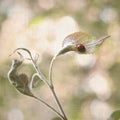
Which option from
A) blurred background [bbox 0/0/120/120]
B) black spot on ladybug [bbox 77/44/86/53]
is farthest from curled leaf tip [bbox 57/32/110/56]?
blurred background [bbox 0/0/120/120]

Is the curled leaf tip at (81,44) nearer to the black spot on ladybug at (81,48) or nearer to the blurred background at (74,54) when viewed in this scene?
the black spot on ladybug at (81,48)

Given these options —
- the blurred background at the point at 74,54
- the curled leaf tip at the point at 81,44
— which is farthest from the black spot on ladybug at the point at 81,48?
the blurred background at the point at 74,54

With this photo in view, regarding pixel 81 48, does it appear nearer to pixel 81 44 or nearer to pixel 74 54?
pixel 81 44

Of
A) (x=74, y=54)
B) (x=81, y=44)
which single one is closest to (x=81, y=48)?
(x=81, y=44)

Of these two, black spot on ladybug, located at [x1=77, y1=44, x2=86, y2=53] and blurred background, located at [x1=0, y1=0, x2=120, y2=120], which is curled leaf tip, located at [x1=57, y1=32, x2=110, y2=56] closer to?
black spot on ladybug, located at [x1=77, y1=44, x2=86, y2=53]

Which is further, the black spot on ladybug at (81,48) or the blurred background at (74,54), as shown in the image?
the blurred background at (74,54)

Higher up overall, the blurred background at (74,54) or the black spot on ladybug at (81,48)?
the blurred background at (74,54)

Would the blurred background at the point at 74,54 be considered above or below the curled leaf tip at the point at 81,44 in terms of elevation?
above

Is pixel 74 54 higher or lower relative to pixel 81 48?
higher
